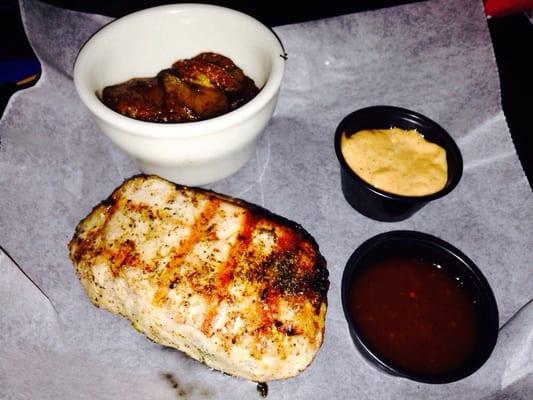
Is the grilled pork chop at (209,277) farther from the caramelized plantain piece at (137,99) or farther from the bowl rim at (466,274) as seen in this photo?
the caramelized plantain piece at (137,99)

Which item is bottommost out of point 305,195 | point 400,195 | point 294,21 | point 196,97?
point 305,195

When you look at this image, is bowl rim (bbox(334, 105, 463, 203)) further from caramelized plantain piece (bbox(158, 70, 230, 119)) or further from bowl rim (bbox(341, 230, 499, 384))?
caramelized plantain piece (bbox(158, 70, 230, 119))

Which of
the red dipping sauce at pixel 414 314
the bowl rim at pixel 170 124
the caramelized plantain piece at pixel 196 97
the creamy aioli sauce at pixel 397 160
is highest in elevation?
the bowl rim at pixel 170 124

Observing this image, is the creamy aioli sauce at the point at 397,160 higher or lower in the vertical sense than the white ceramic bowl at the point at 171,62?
Answer: lower

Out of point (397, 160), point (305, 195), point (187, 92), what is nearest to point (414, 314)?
point (397, 160)

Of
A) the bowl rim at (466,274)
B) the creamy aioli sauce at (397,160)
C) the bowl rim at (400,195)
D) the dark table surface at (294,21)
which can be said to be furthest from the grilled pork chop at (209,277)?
the dark table surface at (294,21)

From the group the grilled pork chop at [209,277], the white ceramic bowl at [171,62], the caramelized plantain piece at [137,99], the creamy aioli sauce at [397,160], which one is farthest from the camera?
the creamy aioli sauce at [397,160]

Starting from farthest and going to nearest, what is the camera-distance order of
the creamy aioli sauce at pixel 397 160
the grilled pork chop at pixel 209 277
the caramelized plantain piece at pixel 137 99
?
the creamy aioli sauce at pixel 397 160, the caramelized plantain piece at pixel 137 99, the grilled pork chop at pixel 209 277

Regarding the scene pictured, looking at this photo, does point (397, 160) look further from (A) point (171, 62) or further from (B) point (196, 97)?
(A) point (171, 62)
